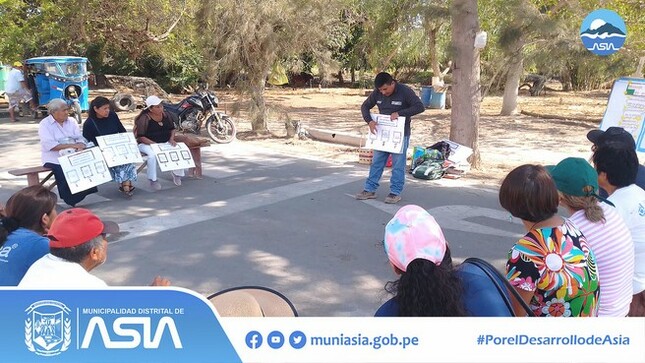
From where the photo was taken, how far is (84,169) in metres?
7.09

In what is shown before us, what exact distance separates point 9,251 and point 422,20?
828cm

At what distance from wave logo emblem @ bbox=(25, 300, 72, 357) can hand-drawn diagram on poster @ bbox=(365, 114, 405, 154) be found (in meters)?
5.82

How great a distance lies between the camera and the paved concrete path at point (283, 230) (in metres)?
4.93

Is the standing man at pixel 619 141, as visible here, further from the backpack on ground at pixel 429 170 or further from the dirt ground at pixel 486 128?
the dirt ground at pixel 486 128

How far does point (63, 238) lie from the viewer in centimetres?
253

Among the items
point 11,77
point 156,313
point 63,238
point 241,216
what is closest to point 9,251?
point 63,238

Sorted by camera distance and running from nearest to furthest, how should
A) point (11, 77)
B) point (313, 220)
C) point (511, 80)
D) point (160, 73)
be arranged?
point (313, 220)
point (11, 77)
point (511, 80)
point (160, 73)

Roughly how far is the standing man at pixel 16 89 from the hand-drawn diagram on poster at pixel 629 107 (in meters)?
14.5

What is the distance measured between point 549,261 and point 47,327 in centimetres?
173

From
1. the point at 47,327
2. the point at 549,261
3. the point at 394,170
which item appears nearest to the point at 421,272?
the point at 549,261

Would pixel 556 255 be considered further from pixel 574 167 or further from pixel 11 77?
pixel 11 77

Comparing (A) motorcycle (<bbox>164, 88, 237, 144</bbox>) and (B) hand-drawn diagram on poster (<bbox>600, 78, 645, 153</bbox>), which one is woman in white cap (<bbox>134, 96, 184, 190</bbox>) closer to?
(A) motorcycle (<bbox>164, 88, 237, 144</bbox>)

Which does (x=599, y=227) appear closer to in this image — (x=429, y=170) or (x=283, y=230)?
(x=283, y=230)

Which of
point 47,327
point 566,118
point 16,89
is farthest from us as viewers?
point 566,118
